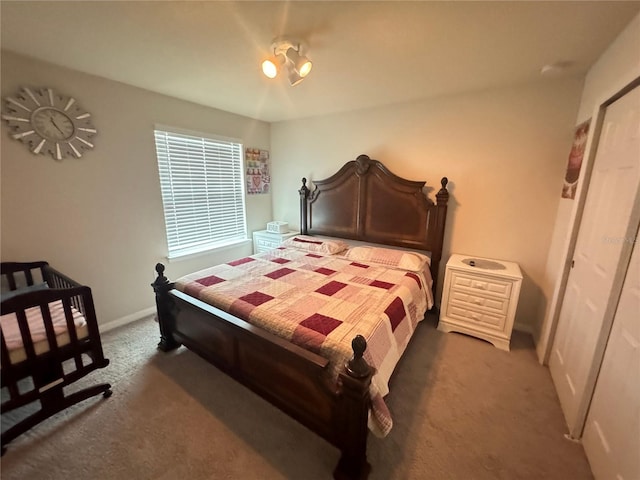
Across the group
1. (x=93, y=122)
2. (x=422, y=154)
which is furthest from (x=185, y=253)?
(x=422, y=154)

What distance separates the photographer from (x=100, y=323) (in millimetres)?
2557

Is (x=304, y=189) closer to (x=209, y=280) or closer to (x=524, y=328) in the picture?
(x=209, y=280)

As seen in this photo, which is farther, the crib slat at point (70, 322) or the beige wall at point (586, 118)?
the crib slat at point (70, 322)

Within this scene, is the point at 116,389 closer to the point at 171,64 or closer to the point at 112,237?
the point at 112,237

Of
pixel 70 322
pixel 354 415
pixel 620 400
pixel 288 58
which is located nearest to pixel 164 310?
pixel 70 322

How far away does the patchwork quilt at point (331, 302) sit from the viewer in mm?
1482

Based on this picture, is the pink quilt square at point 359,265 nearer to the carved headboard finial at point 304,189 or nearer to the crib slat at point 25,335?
the carved headboard finial at point 304,189

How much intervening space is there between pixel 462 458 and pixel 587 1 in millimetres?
2484

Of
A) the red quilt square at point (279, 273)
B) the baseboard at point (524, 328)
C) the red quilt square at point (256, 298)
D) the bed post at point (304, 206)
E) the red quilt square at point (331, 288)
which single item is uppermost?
the bed post at point (304, 206)

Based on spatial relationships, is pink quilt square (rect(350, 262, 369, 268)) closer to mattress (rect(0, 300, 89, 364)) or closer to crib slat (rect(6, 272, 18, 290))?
mattress (rect(0, 300, 89, 364))

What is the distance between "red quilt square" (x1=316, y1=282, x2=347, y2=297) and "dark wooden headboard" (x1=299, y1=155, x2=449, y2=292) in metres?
1.17

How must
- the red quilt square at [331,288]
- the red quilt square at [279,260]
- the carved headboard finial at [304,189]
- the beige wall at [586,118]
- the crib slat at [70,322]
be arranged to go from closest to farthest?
the beige wall at [586,118]
the crib slat at [70,322]
the red quilt square at [331,288]
the red quilt square at [279,260]
the carved headboard finial at [304,189]

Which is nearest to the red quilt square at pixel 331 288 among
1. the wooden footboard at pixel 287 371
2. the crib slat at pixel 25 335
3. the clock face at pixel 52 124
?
the wooden footboard at pixel 287 371

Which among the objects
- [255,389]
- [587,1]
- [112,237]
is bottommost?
[255,389]
